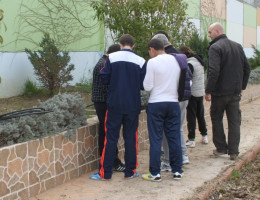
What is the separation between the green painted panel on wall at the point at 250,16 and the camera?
89.5ft

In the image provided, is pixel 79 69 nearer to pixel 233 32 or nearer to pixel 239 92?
pixel 239 92

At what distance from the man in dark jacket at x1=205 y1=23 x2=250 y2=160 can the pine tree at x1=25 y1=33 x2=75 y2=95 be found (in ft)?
12.8

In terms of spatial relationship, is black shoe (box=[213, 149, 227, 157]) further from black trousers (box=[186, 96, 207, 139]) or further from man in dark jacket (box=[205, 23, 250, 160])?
black trousers (box=[186, 96, 207, 139])

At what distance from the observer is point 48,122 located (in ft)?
17.3

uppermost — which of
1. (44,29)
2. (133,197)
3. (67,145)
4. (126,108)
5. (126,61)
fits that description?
(44,29)

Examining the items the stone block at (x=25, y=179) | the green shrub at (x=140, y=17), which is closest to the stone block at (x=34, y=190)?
the stone block at (x=25, y=179)

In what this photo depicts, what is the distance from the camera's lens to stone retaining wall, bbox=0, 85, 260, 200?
4.61 m

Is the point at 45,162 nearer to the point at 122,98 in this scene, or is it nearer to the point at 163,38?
the point at 122,98

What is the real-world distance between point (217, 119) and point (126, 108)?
2029mm

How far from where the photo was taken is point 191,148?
7789 mm

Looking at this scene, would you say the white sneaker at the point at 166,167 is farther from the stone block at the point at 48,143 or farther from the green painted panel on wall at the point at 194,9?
the green painted panel on wall at the point at 194,9

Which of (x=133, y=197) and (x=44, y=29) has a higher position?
(x=44, y=29)

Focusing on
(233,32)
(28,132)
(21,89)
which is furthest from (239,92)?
(233,32)

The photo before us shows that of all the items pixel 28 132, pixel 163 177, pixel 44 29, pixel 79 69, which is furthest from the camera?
pixel 79 69
